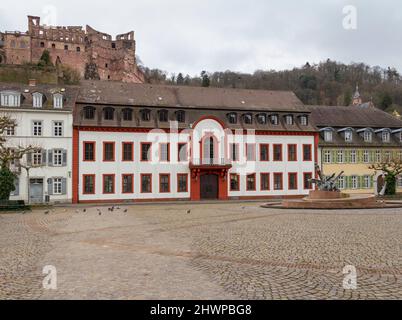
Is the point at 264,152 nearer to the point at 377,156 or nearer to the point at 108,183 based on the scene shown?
the point at 377,156

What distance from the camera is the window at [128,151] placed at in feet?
123

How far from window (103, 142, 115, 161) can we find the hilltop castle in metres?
64.4

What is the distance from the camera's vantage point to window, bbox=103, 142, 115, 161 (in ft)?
121

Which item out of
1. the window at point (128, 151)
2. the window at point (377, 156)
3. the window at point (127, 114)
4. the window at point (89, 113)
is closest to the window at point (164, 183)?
the window at point (128, 151)

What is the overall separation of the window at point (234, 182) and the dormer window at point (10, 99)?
21.5 meters

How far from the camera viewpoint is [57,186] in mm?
35812

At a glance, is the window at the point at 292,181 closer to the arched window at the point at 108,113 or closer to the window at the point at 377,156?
the window at the point at 377,156

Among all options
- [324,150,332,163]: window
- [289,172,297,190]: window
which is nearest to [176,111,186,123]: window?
[289,172,297,190]: window

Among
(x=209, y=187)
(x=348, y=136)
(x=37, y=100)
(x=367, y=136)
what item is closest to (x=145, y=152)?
(x=209, y=187)

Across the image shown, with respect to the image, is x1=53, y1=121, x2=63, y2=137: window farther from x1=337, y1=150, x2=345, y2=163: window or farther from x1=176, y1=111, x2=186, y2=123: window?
x1=337, y1=150, x2=345, y2=163: window

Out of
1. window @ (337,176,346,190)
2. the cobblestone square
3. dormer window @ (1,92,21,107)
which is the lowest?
the cobblestone square

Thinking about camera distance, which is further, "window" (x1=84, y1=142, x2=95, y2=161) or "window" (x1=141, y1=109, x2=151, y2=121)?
"window" (x1=141, y1=109, x2=151, y2=121)

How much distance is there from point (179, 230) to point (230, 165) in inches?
983
